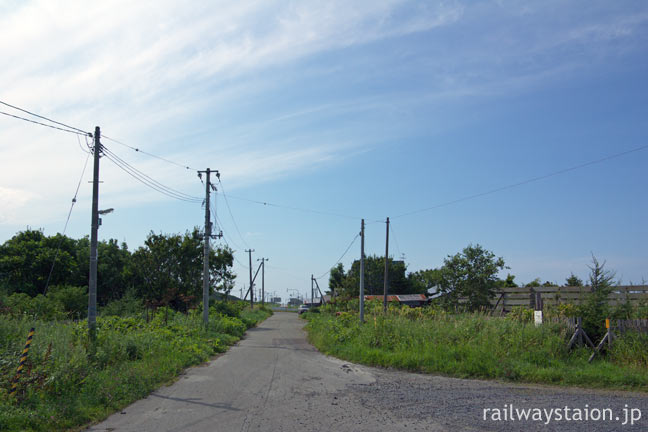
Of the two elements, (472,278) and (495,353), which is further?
(472,278)

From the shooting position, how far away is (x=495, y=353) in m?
14.6

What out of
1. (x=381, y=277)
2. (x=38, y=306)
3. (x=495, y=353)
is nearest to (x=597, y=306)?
(x=495, y=353)

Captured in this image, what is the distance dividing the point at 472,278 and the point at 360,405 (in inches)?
760

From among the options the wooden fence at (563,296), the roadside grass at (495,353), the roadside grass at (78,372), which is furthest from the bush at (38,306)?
the wooden fence at (563,296)

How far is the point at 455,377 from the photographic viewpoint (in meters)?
13.6

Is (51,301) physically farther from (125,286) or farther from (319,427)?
(319,427)

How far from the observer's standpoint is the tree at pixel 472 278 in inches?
1072

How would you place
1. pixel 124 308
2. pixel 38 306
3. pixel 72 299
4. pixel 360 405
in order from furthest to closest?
1. pixel 124 308
2. pixel 72 299
3. pixel 38 306
4. pixel 360 405

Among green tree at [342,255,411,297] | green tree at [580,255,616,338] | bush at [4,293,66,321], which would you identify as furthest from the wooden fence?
green tree at [342,255,411,297]

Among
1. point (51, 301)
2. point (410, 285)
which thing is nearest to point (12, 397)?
point (51, 301)

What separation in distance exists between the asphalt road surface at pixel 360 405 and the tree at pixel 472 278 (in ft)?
47.7

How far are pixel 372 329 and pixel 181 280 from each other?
25927 mm

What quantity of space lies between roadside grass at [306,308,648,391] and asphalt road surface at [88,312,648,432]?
917 mm

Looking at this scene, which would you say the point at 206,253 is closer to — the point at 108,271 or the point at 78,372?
the point at 78,372
